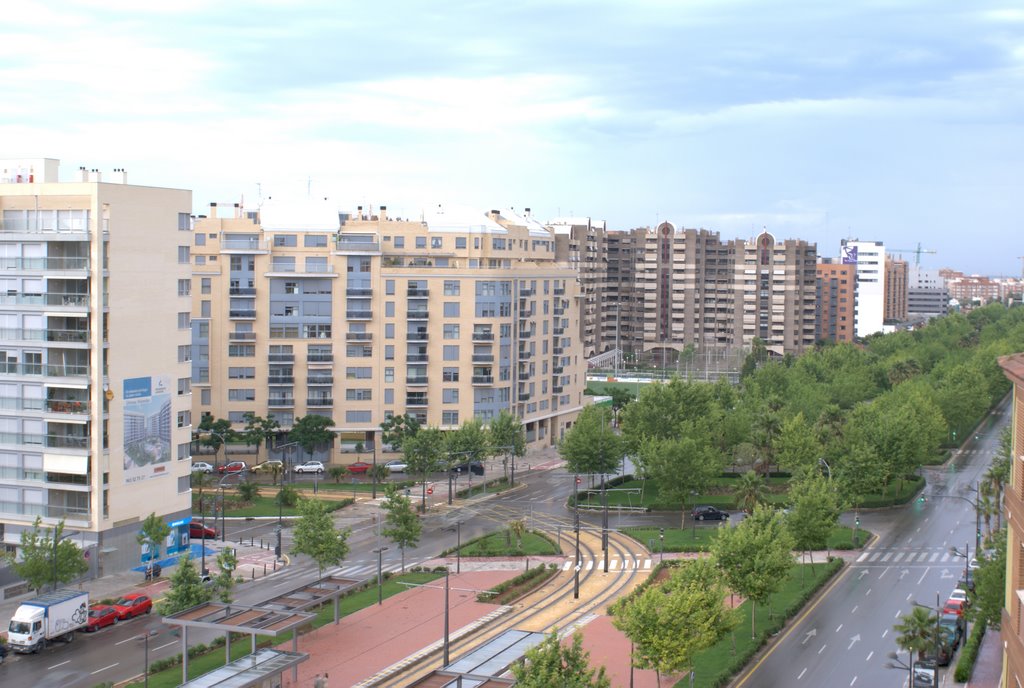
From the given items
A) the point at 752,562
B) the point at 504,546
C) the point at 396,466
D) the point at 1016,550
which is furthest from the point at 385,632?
the point at 396,466

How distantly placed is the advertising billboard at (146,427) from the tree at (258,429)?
27587 mm

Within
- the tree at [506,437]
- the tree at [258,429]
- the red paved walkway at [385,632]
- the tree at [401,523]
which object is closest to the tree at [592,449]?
→ the tree at [506,437]

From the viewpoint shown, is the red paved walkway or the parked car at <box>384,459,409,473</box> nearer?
the red paved walkway

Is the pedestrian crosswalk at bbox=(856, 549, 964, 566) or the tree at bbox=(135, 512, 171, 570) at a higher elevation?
the tree at bbox=(135, 512, 171, 570)

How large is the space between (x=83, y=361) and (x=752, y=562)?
130 ft

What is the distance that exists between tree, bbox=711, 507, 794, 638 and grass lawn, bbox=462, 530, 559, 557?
63.2 feet

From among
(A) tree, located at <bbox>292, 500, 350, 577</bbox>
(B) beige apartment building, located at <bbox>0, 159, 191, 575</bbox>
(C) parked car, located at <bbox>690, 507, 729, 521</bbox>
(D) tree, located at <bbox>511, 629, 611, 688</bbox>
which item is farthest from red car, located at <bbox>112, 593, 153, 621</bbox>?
(C) parked car, located at <bbox>690, 507, 729, 521</bbox>

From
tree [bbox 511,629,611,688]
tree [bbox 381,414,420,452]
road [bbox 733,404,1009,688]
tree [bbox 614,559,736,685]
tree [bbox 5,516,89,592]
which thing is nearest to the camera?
tree [bbox 511,629,611,688]

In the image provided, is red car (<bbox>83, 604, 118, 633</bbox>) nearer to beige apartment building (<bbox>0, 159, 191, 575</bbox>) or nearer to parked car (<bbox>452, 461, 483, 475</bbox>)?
beige apartment building (<bbox>0, 159, 191, 575</bbox>)

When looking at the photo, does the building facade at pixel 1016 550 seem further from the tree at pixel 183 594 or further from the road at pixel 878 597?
the tree at pixel 183 594

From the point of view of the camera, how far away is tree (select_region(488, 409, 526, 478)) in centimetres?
9856

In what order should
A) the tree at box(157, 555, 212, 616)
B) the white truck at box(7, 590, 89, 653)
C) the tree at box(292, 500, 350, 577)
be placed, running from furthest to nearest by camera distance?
the tree at box(292, 500, 350, 577), the tree at box(157, 555, 212, 616), the white truck at box(7, 590, 89, 653)

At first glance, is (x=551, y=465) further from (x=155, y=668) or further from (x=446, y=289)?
(x=155, y=668)

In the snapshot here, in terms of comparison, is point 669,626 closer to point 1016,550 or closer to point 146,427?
point 1016,550
